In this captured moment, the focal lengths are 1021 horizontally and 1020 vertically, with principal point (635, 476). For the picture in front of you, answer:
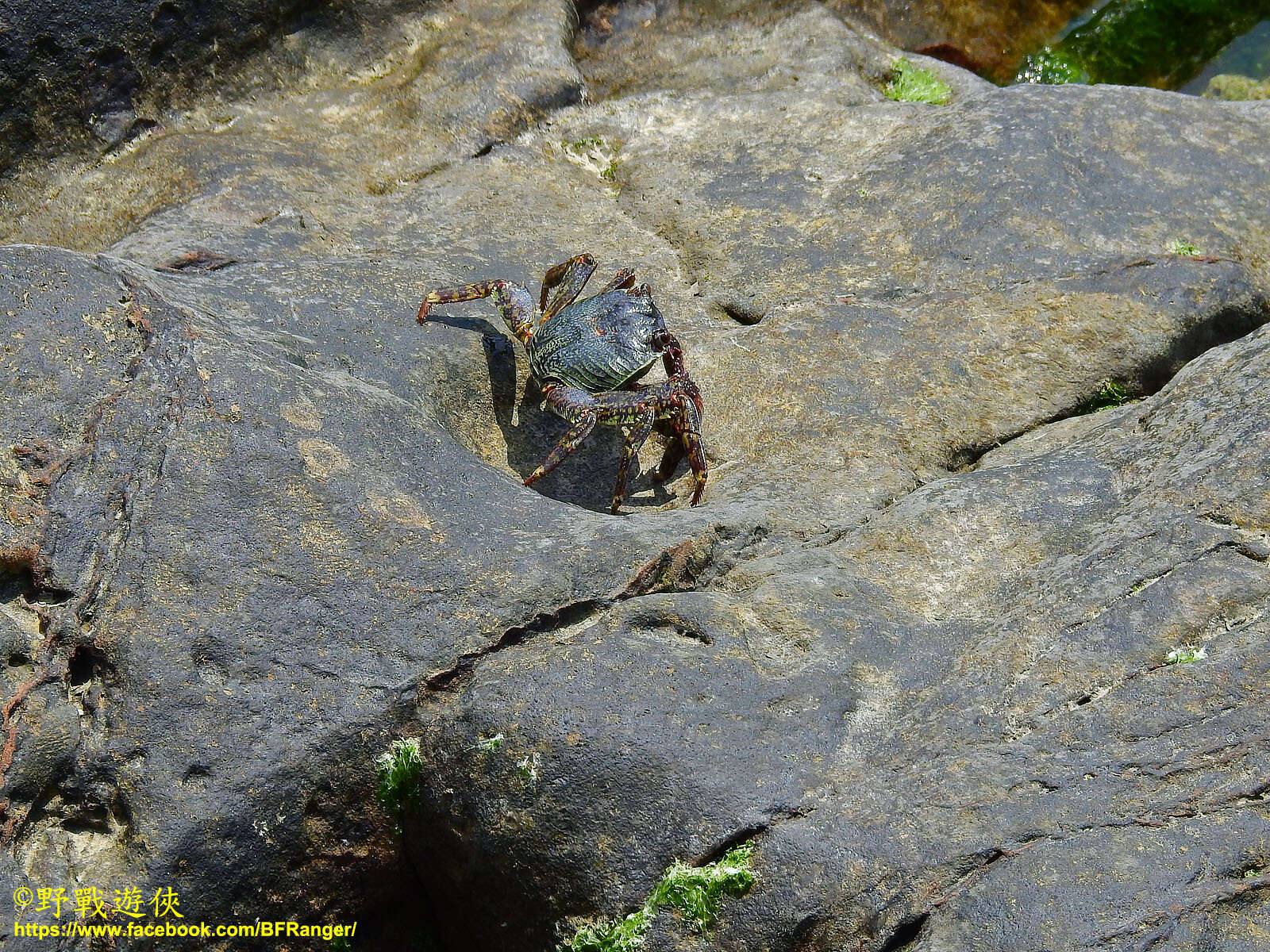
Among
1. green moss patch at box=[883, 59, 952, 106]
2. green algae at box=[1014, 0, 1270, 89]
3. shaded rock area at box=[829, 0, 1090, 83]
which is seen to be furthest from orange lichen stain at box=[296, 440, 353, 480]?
green algae at box=[1014, 0, 1270, 89]

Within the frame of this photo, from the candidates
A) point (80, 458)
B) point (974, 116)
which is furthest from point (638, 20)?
point (80, 458)

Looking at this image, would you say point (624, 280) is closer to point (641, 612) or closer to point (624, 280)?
point (624, 280)

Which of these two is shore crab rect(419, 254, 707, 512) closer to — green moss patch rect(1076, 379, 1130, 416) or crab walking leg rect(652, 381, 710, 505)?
crab walking leg rect(652, 381, 710, 505)

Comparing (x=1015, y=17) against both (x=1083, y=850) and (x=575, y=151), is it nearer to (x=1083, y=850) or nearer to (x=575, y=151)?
(x=575, y=151)

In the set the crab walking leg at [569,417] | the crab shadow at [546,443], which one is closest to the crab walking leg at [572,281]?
the crab shadow at [546,443]

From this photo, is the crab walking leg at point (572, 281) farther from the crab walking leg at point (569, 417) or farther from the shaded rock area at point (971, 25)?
the shaded rock area at point (971, 25)

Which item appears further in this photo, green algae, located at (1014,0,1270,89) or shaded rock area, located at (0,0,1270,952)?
green algae, located at (1014,0,1270,89)
